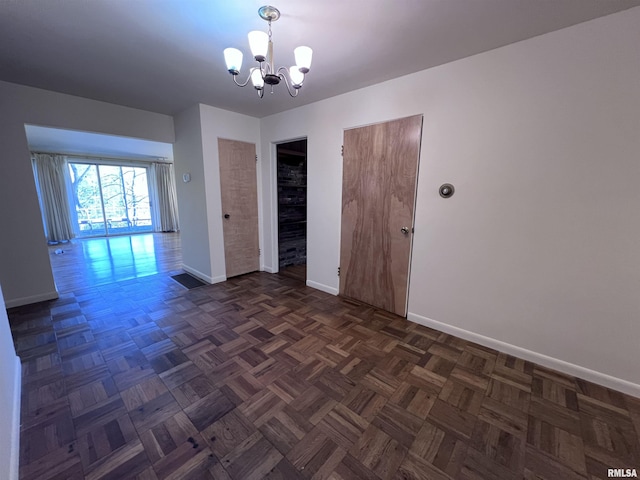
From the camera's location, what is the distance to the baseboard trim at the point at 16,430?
1098 millimetres

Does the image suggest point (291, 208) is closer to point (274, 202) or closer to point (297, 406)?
point (274, 202)

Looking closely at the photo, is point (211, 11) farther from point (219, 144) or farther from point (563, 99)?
point (563, 99)

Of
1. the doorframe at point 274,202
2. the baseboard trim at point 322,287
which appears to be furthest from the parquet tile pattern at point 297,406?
the doorframe at point 274,202

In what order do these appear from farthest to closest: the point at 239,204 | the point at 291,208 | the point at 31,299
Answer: the point at 291,208
the point at 239,204
the point at 31,299

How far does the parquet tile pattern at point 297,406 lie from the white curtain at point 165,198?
6.35m

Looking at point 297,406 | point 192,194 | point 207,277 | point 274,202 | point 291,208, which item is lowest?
point 297,406

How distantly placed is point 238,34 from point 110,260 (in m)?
4.96

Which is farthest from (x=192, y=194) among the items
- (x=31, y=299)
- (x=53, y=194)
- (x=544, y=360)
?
(x=53, y=194)

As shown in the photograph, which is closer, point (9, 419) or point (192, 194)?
point (9, 419)

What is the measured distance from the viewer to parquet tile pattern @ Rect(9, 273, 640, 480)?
1.20 meters

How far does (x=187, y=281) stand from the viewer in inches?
143

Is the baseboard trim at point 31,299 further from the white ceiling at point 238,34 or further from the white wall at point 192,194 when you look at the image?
the white ceiling at point 238,34

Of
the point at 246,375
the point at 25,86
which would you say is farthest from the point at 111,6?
the point at 246,375

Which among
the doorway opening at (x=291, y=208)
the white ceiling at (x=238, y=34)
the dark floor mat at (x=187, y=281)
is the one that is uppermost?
the white ceiling at (x=238, y=34)
